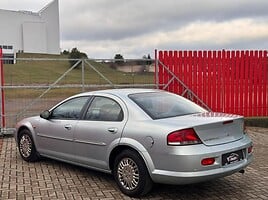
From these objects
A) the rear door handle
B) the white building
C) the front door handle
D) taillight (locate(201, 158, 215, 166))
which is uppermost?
the white building

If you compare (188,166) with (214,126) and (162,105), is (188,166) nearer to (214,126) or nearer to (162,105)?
(214,126)

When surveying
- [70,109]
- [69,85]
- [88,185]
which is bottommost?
[88,185]

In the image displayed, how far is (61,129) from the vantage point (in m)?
6.61

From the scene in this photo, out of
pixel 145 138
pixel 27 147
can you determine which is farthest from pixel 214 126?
pixel 27 147

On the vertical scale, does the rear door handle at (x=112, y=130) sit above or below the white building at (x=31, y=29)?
below

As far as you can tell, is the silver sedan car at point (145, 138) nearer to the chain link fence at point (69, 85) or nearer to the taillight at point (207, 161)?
the taillight at point (207, 161)

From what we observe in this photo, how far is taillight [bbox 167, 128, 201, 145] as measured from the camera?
489cm

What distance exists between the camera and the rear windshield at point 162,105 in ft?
18.5

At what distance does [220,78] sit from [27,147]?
7.36 m

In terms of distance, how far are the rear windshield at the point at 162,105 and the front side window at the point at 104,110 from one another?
0.99ft

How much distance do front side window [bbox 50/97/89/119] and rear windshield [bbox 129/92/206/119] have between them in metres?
1.01

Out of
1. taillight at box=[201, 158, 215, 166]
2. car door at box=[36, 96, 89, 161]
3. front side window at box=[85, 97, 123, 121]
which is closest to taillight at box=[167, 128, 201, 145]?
taillight at box=[201, 158, 215, 166]

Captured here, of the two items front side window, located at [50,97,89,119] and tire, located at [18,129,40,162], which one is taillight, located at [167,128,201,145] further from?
tire, located at [18,129,40,162]

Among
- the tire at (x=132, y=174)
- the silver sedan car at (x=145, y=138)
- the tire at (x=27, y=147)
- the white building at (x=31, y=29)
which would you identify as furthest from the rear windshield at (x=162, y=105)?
the white building at (x=31, y=29)
